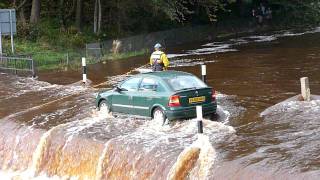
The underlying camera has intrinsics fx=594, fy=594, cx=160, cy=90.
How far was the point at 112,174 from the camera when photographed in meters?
13.2

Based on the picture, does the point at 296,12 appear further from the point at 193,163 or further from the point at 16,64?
the point at 193,163

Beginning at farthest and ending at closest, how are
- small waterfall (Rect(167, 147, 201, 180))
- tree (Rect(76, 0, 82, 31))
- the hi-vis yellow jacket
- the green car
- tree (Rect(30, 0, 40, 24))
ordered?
tree (Rect(76, 0, 82, 31)), tree (Rect(30, 0, 40, 24)), the hi-vis yellow jacket, the green car, small waterfall (Rect(167, 147, 201, 180))

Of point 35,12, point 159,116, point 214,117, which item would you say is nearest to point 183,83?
point 159,116

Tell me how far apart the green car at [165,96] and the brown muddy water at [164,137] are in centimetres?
29

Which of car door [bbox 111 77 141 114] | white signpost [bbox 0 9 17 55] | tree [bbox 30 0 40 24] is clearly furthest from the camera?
tree [bbox 30 0 40 24]

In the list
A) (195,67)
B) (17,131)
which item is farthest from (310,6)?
(17,131)

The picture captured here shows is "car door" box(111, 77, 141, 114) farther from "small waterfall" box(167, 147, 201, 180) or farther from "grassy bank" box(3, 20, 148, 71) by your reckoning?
"grassy bank" box(3, 20, 148, 71)

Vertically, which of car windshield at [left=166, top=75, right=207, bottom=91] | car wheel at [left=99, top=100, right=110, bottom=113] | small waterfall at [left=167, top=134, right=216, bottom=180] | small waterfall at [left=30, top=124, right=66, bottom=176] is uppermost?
car windshield at [left=166, top=75, right=207, bottom=91]

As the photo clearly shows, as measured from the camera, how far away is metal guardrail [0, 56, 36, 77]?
2726 cm

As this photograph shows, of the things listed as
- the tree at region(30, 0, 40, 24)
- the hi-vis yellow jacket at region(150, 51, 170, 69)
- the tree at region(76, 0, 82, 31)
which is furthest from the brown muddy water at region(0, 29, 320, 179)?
the tree at region(76, 0, 82, 31)

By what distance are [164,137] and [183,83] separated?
6.29ft

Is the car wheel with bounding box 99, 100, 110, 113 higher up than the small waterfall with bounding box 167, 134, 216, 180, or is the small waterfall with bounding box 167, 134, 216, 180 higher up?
the car wheel with bounding box 99, 100, 110, 113

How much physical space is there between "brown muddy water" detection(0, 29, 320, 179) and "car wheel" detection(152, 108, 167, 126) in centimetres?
21

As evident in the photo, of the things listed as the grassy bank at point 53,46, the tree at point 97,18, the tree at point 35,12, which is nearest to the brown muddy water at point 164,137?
the grassy bank at point 53,46
